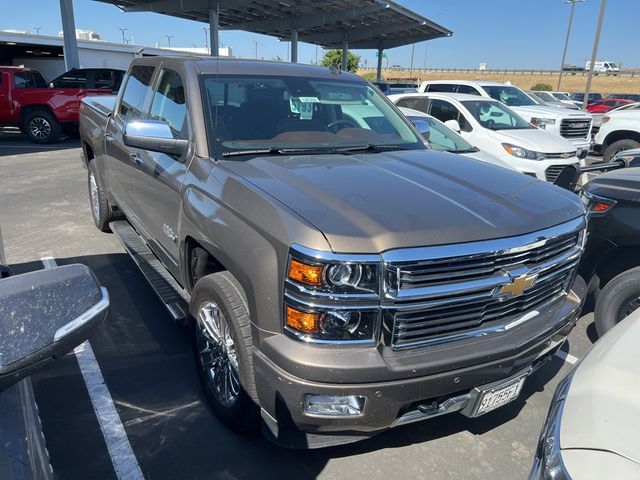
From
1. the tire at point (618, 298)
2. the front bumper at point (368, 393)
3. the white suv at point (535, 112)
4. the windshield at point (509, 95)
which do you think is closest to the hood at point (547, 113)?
the white suv at point (535, 112)

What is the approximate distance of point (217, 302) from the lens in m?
2.63

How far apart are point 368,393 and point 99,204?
191 inches

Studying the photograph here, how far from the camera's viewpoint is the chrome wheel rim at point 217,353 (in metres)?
2.71

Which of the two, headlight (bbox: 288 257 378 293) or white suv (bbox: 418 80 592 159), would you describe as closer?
headlight (bbox: 288 257 378 293)

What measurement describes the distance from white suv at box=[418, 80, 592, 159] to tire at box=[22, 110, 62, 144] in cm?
1012

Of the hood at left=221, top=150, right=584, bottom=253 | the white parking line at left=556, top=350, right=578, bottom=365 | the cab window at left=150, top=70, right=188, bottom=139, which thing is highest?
the cab window at left=150, top=70, right=188, bottom=139

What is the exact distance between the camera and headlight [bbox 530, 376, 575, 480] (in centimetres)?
159

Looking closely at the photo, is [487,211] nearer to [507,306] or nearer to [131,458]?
[507,306]

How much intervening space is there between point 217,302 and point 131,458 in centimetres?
96

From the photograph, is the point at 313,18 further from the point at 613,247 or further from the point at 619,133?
the point at 613,247

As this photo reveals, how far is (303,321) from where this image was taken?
2115 mm

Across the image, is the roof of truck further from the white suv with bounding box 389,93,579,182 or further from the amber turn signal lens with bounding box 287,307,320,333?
the white suv with bounding box 389,93,579,182

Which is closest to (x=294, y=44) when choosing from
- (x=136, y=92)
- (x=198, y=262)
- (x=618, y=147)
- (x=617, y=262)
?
(x=618, y=147)

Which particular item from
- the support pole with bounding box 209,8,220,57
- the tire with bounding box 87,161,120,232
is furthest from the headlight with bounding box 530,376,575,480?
the support pole with bounding box 209,8,220,57
